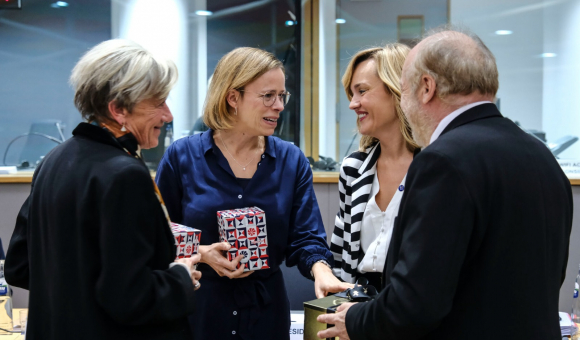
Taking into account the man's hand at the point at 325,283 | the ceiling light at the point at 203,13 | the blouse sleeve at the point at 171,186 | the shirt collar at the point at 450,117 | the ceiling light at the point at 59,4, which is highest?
the ceiling light at the point at 59,4

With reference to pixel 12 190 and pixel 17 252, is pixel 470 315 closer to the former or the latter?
pixel 17 252

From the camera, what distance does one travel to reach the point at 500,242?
1140 millimetres

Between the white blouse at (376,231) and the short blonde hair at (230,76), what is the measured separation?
2.01 feet

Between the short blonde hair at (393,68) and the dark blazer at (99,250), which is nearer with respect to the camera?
the dark blazer at (99,250)

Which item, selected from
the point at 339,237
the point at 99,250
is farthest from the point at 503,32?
the point at 99,250

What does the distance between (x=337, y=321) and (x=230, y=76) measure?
1052 millimetres

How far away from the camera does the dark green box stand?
4.87 ft

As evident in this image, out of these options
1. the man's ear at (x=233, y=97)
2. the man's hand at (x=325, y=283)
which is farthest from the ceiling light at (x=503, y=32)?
the man's hand at (x=325, y=283)

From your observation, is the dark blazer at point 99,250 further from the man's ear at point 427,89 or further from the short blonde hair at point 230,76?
the short blonde hair at point 230,76

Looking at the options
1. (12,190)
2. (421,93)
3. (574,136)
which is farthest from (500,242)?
(574,136)

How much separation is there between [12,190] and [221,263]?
114 inches

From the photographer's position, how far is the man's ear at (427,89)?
1.30 meters

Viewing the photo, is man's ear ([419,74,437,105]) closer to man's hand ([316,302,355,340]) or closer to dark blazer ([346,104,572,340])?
dark blazer ([346,104,572,340])

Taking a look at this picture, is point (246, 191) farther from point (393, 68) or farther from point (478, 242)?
point (478, 242)
